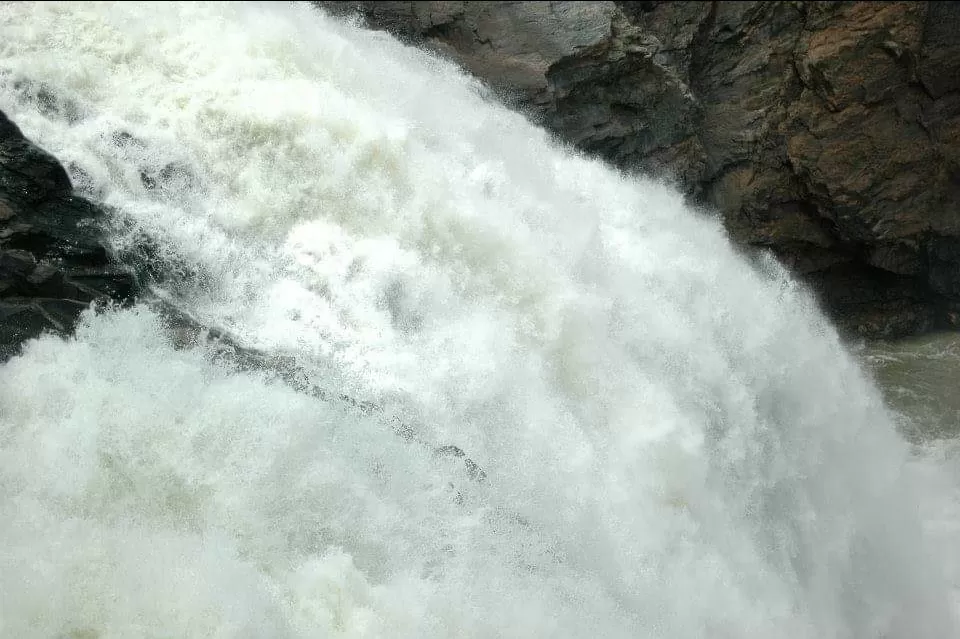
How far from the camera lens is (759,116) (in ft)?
31.9

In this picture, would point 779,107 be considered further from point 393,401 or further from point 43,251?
point 43,251

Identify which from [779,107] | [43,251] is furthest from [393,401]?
[779,107]

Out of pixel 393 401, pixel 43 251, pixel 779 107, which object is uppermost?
pixel 779 107

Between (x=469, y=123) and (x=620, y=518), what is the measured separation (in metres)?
4.36

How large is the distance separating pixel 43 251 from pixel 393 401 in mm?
2547

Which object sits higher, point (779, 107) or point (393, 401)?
point (779, 107)

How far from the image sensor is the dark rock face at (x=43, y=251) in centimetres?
498

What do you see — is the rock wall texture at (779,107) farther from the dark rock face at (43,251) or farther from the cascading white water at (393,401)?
the dark rock face at (43,251)

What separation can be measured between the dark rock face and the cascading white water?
16cm

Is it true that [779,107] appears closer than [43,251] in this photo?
No

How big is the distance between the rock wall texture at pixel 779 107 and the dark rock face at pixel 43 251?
492 centimetres

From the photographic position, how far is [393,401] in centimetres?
516

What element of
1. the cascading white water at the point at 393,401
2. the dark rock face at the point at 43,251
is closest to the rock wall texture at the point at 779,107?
the cascading white water at the point at 393,401

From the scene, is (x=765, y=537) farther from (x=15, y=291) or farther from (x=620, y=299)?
(x=15, y=291)
